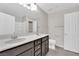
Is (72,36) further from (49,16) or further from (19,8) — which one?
(19,8)

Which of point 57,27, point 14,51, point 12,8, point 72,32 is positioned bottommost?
point 14,51

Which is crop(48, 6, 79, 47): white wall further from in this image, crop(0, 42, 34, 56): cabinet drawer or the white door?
crop(0, 42, 34, 56): cabinet drawer

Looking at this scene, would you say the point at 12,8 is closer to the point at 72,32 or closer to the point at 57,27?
the point at 72,32

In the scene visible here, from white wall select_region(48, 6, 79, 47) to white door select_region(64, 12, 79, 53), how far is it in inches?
Result: 16.3

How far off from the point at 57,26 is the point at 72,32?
98 centimetres

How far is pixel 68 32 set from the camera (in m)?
2.94

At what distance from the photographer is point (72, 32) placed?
2814 mm

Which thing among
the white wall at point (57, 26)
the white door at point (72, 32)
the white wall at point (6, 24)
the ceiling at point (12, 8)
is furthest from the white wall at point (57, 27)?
the white wall at point (6, 24)

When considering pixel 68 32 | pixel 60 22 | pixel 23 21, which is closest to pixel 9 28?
pixel 23 21

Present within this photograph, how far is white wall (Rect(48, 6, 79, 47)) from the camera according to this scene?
3.43 meters

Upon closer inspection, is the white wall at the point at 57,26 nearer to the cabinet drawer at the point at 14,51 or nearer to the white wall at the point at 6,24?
the white wall at the point at 6,24

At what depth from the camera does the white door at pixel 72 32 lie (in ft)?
8.89

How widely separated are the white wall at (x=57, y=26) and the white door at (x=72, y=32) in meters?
0.41

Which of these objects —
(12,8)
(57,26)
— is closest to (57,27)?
(57,26)
